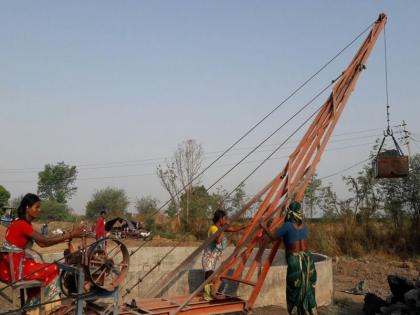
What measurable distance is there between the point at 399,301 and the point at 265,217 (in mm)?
3290

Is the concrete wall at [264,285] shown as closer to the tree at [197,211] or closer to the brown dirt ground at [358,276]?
Result: the brown dirt ground at [358,276]

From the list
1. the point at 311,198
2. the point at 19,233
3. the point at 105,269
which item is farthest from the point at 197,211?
the point at 19,233

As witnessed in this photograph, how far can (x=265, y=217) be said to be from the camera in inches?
280

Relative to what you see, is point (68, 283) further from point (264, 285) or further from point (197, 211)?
point (197, 211)

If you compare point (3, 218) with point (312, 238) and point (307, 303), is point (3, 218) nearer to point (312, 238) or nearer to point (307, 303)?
point (312, 238)

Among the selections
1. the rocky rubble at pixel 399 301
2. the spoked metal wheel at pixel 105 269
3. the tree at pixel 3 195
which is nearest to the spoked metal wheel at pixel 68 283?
the spoked metal wheel at pixel 105 269

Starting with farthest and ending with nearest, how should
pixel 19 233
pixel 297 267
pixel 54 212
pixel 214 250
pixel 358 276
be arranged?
pixel 54 212 → pixel 358 276 → pixel 214 250 → pixel 297 267 → pixel 19 233

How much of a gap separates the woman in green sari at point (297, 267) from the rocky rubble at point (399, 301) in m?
2.29

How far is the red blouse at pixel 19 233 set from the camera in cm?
496

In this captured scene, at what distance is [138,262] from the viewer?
1208 centimetres

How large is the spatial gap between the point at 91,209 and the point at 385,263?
4126 centimetres

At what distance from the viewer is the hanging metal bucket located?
29.1 feet

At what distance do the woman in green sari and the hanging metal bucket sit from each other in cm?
358

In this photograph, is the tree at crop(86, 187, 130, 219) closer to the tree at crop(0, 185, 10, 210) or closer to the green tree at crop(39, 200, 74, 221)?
the green tree at crop(39, 200, 74, 221)
